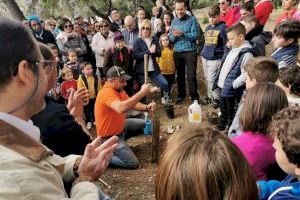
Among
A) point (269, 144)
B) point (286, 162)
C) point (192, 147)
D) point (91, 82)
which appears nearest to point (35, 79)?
point (192, 147)

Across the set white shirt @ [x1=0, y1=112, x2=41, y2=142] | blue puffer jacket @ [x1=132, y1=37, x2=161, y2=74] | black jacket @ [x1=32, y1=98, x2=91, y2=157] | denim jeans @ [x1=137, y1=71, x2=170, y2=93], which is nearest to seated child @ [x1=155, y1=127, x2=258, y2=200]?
white shirt @ [x1=0, y1=112, x2=41, y2=142]

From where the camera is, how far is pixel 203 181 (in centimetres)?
142

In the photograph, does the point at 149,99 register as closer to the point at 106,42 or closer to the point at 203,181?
Answer: the point at 106,42

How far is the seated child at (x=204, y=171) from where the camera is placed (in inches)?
56.3

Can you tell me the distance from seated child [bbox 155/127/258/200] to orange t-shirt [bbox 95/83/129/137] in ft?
11.9

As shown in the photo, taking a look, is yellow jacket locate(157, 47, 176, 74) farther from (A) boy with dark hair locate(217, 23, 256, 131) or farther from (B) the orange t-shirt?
(B) the orange t-shirt

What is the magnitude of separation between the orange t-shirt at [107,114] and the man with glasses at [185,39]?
7.72ft

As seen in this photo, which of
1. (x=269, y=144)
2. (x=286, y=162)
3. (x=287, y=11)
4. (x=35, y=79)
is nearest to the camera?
(x=35, y=79)

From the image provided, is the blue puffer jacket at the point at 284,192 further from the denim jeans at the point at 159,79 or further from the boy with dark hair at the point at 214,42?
the denim jeans at the point at 159,79

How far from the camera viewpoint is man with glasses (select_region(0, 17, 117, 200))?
4.34 ft

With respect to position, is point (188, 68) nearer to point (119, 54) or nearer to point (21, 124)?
point (119, 54)

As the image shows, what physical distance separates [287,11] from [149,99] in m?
3.52

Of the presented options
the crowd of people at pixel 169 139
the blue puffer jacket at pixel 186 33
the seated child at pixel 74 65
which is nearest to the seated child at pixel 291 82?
the crowd of people at pixel 169 139

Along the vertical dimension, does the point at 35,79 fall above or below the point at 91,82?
above
